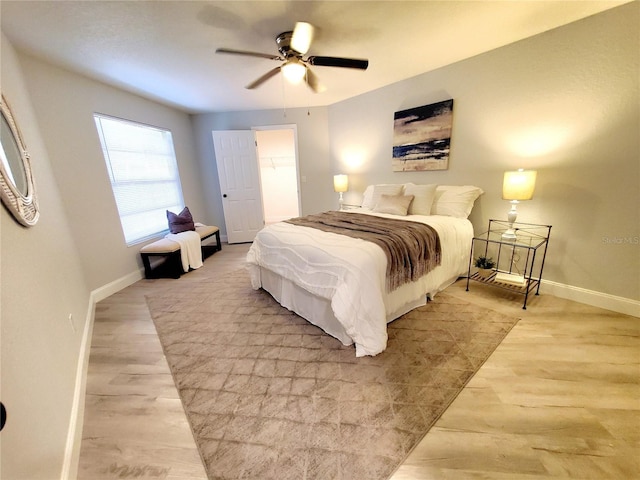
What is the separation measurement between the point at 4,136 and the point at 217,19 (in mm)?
1585

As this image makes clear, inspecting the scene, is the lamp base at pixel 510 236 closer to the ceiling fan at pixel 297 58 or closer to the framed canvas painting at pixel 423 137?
the framed canvas painting at pixel 423 137

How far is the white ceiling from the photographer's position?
1.82 metres

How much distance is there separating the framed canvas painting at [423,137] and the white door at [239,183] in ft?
8.80

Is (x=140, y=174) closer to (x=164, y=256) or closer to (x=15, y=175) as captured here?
(x=164, y=256)

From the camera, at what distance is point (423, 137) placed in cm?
341

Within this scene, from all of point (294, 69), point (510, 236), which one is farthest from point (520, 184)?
point (294, 69)

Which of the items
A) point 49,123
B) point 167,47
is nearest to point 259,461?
point 167,47

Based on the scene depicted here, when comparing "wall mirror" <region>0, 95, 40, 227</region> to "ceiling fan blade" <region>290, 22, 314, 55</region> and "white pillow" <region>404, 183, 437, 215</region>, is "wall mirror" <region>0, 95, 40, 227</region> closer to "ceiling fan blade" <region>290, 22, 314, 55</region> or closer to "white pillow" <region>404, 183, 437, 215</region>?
"ceiling fan blade" <region>290, 22, 314, 55</region>

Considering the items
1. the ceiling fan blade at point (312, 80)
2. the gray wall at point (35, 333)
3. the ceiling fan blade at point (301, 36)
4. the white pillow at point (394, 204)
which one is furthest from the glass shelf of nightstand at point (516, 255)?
the gray wall at point (35, 333)

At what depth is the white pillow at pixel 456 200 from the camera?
115 inches

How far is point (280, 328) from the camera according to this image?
2.25m

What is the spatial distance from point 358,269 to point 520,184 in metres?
1.86

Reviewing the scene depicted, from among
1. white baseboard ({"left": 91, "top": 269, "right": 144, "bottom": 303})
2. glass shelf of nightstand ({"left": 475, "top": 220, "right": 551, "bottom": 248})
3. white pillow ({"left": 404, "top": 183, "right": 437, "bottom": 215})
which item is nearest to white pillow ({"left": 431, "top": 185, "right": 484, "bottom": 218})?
white pillow ({"left": 404, "top": 183, "right": 437, "bottom": 215})

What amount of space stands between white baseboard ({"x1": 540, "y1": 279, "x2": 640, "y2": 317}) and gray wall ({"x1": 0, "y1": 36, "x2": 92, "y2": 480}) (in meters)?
3.84
